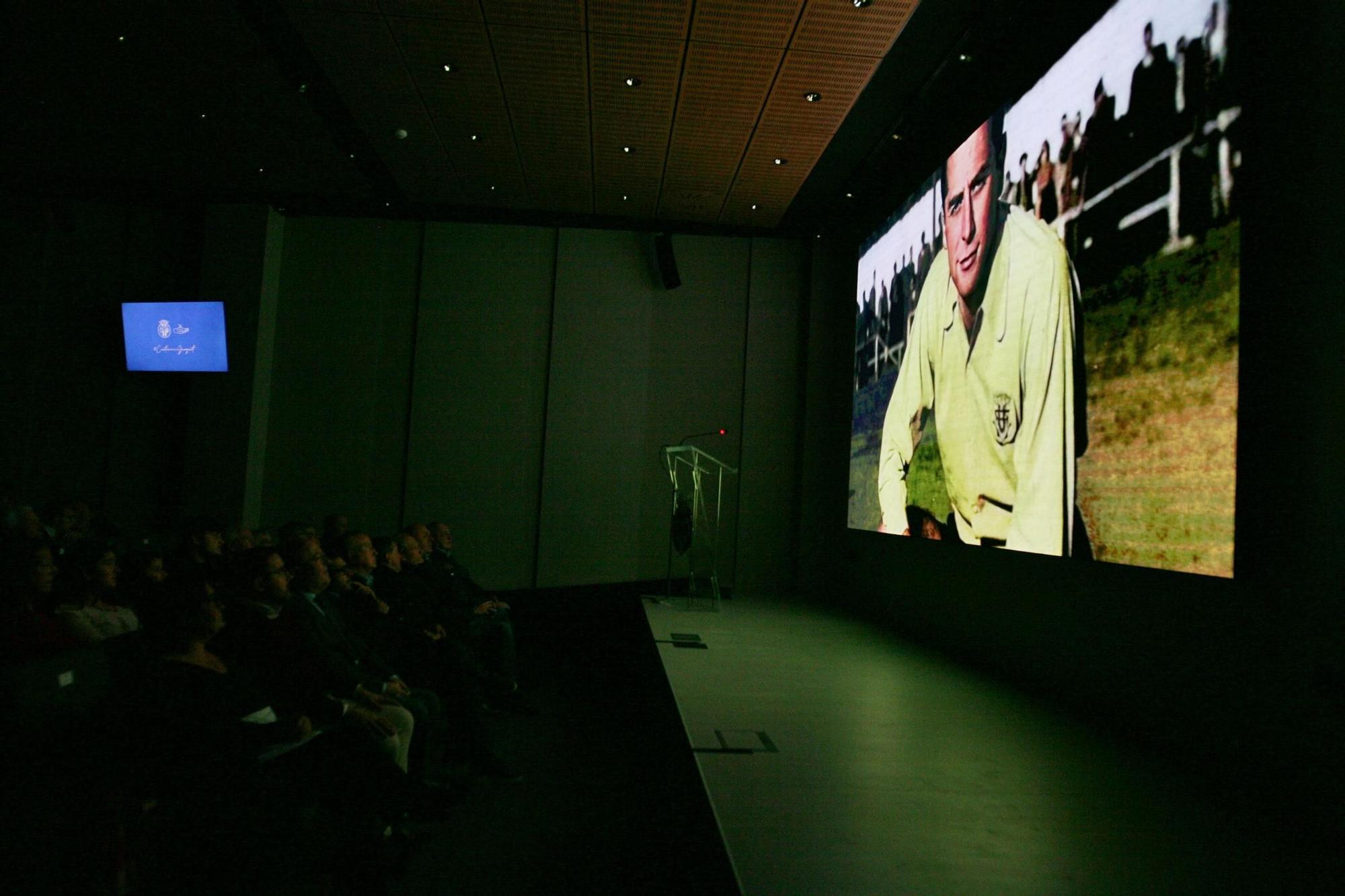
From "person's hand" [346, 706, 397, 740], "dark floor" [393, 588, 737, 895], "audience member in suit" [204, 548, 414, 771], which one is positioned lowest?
"dark floor" [393, 588, 737, 895]

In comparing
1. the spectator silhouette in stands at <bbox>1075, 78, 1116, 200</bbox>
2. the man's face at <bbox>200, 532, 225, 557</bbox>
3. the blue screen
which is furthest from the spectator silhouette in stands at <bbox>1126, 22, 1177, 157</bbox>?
the blue screen

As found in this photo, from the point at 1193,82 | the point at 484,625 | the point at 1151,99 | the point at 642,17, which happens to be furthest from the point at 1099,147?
the point at 484,625

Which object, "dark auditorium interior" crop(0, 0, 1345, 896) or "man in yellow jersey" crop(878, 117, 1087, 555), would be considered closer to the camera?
"dark auditorium interior" crop(0, 0, 1345, 896)

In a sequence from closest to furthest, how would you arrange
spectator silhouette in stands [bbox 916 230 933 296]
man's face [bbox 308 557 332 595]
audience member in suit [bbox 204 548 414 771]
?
audience member in suit [bbox 204 548 414 771] → man's face [bbox 308 557 332 595] → spectator silhouette in stands [bbox 916 230 933 296]

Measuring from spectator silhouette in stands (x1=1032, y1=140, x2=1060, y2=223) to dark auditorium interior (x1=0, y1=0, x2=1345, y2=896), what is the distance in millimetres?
642

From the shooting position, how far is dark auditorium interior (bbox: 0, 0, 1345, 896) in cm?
242

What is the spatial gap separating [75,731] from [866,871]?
6.61 ft

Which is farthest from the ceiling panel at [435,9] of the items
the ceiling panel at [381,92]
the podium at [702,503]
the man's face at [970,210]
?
the podium at [702,503]

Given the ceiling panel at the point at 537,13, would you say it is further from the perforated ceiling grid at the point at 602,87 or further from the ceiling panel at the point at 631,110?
the ceiling panel at the point at 631,110

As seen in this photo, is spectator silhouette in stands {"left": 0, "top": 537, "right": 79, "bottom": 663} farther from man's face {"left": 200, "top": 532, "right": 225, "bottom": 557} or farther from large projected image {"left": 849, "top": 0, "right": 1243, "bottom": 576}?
large projected image {"left": 849, "top": 0, "right": 1243, "bottom": 576}

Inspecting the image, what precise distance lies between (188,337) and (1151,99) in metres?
7.38

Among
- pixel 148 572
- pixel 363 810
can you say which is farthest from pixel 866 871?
pixel 148 572

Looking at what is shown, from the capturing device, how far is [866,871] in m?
2.15

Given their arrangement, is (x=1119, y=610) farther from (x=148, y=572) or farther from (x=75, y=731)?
(x=148, y=572)
